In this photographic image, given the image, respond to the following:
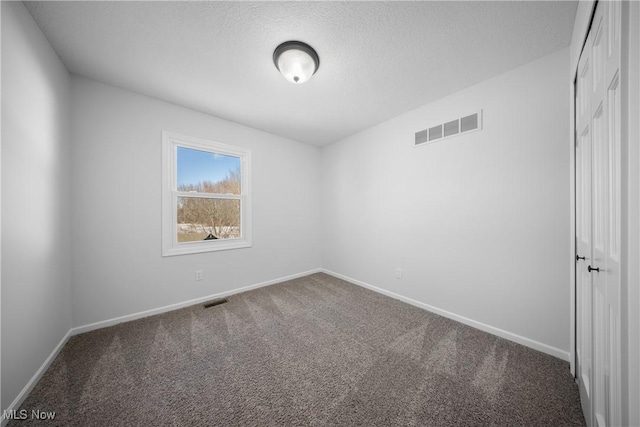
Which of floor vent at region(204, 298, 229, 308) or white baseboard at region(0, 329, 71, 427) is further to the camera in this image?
floor vent at region(204, 298, 229, 308)

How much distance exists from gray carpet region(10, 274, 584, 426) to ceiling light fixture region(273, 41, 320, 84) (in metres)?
2.40

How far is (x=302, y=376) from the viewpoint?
1543mm

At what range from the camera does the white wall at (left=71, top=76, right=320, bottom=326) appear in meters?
2.10

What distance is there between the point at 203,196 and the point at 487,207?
3.38m

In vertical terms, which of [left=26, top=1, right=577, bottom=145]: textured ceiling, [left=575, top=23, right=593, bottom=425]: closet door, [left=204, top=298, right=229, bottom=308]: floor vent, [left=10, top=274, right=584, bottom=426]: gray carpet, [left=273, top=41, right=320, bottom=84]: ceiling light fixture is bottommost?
[left=10, top=274, right=584, bottom=426]: gray carpet

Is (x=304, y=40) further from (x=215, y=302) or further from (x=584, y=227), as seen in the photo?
(x=215, y=302)

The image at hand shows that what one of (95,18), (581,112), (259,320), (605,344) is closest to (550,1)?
(581,112)

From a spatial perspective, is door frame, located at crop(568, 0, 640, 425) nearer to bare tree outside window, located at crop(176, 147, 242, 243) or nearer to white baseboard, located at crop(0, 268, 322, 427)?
white baseboard, located at crop(0, 268, 322, 427)

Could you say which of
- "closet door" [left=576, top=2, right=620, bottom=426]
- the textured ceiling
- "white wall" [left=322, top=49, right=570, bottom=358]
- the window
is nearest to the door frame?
"closet door" [left=576, top=2, right=620, bottom=426]

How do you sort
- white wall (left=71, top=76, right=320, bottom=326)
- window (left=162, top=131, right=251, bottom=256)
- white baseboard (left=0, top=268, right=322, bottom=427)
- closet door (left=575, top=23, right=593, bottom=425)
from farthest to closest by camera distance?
window (left=162, top=131, right=251, bottom=256) → white wall (left=71, top=76, right=320, bottom=326) → white baseboard (left=0, top=268, right=322, bottom=427) → closet door (left=575, top=23, right=593, bottom=425)

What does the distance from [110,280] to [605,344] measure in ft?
12.1

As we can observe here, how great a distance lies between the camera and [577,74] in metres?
1.43

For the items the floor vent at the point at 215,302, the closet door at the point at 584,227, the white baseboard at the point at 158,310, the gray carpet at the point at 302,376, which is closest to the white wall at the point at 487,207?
the closet door at the point at 584,227

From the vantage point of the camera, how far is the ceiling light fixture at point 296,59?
167cm
